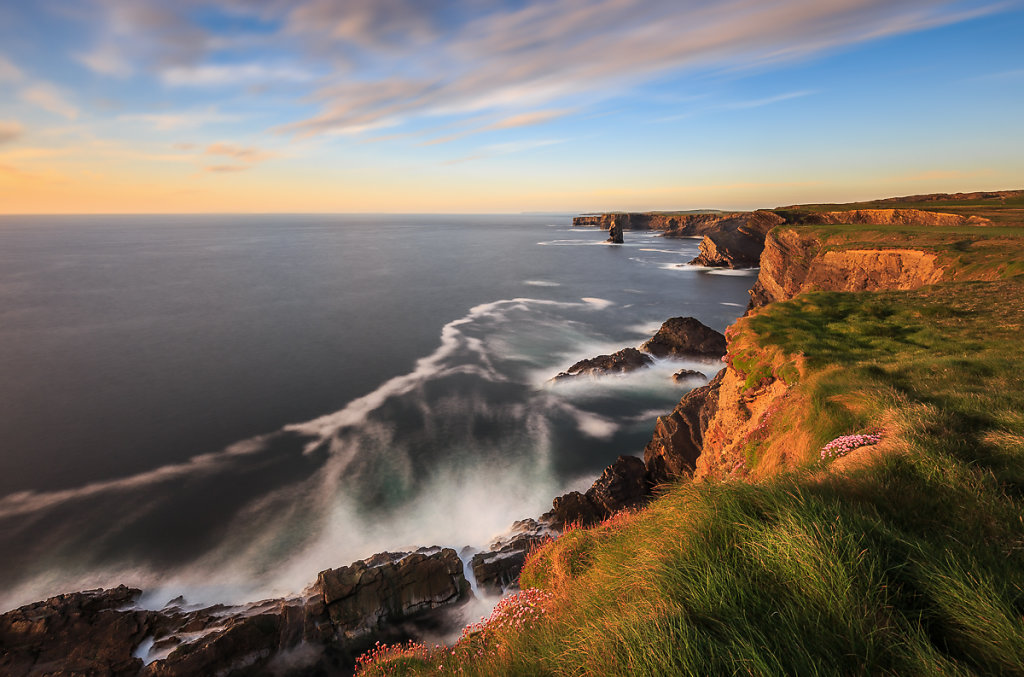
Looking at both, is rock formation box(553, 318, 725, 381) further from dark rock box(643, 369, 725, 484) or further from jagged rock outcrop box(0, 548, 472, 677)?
jagged rock outcrop box(0, 548, 472, 677)

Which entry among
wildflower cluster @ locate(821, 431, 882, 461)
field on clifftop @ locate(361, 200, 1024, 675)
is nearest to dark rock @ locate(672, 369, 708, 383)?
field on clifftop @ locate(361, 200, 1024, 675)

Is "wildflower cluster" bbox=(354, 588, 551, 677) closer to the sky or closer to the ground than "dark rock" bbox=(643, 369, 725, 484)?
closer to the sky

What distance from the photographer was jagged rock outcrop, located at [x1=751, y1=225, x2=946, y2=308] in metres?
27.2

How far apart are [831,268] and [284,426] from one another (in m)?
42.7

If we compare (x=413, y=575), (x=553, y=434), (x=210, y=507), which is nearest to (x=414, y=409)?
(x=553, y=434)

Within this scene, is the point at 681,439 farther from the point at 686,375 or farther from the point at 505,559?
the point at 686,375

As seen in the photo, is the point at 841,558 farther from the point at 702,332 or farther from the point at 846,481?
the point at 702,332

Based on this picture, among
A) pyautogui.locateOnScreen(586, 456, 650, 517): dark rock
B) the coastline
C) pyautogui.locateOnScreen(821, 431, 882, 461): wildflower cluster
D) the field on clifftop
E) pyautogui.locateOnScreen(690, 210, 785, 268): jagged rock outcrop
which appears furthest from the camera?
pyautogui.locateOnScreen(690, 210, 785, 268): jagged rock outcrop

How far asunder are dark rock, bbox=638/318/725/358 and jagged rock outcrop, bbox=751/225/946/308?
25.2 feet

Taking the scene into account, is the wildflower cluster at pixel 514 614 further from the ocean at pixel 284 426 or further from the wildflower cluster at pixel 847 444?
the ocean at pixel 284 426

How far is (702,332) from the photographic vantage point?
1336 inches

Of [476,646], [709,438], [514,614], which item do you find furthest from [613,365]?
[476,646]

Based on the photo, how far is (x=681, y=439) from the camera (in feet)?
61.4

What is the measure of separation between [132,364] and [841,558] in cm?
4725
